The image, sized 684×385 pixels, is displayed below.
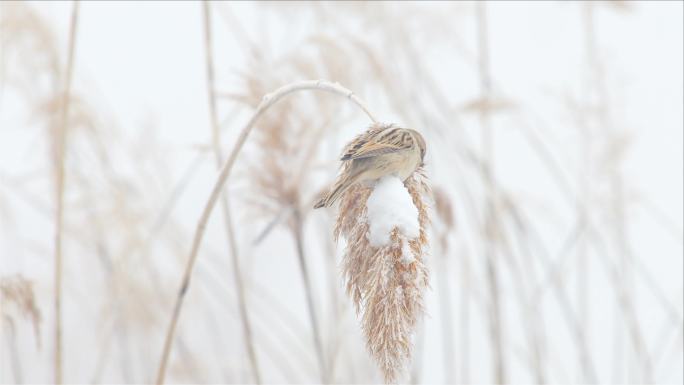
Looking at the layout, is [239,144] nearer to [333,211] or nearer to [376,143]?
[376,143]

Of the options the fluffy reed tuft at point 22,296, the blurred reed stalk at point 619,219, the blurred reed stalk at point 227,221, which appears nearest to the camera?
the fluffy reed tuft at point 22,296

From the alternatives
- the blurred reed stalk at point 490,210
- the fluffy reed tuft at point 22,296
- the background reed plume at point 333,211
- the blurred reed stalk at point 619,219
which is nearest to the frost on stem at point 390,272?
the background reed plume at point 333,211

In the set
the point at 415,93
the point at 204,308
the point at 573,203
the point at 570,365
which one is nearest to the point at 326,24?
the point at 415,93

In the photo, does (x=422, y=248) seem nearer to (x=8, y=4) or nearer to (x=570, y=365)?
(x=8, y=4)

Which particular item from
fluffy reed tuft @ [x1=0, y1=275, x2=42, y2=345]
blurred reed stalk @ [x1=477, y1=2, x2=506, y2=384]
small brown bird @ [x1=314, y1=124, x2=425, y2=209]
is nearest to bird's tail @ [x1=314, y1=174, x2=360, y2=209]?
small brown bird @ [x1=314, y1=124, x2=425, y2=209]

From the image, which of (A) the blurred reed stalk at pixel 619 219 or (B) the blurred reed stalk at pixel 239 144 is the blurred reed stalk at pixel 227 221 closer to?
(B) the blurred reed stalk at pixel 239 144

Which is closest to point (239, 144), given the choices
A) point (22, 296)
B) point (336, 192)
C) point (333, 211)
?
point (336, 192)

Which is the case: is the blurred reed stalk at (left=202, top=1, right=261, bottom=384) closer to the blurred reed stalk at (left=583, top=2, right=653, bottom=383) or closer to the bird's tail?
the bird's tail

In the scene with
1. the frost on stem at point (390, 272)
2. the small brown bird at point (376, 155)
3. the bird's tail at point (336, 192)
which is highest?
the small brown bird at point (376, 155)
